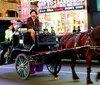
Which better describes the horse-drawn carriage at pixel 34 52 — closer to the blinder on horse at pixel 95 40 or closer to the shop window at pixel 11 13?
the blinder on horse at pixel 95 40

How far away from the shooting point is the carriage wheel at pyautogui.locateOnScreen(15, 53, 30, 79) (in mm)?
10637

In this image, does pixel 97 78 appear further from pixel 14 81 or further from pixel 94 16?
pixel 94 16

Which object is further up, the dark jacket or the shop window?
the shop window

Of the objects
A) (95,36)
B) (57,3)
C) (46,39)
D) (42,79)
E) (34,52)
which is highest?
(57,3)

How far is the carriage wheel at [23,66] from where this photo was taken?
10.6 meters

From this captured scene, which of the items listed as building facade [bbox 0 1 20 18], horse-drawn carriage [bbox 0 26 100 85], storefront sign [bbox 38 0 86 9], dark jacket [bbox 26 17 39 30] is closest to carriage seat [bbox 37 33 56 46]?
horse-drawn carriage [bbox 0 26 100 85]

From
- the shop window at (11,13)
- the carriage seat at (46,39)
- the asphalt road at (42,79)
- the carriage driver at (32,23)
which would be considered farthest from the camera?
the shop window at (11,13)

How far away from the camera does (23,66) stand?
10.8 meters

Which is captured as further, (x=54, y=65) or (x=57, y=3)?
(x=57, y=3)

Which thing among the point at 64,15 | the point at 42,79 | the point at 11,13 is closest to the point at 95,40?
the point at 42,79

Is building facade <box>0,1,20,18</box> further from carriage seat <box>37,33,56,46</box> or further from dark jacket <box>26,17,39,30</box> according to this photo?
carriage seat <box>37,33,56,46</box>

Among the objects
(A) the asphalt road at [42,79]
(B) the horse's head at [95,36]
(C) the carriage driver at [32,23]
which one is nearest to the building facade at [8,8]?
(A) the asphalt road at [42,79]

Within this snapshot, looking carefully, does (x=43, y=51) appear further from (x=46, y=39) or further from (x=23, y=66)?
(x=23, y=66)

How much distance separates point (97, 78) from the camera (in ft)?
29.7
